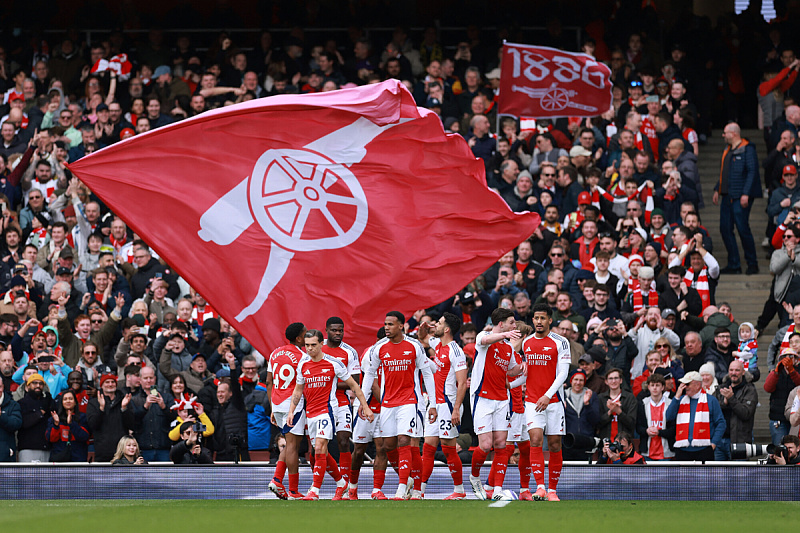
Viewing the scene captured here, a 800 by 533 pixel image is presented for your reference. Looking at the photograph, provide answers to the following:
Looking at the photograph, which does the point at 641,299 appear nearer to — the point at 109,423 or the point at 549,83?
the point at 549,83

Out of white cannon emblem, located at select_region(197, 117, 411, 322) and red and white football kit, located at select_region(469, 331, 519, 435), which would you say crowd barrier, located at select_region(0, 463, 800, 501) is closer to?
red and white football kit, located at select_region(469, 331, 519, 435)

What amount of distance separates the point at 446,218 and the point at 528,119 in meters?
7.82

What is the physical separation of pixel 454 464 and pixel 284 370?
2085mm

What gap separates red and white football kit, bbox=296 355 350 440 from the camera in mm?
14688

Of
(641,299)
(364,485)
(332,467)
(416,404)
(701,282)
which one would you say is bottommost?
(364,485)

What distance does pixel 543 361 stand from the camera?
15.0 metres

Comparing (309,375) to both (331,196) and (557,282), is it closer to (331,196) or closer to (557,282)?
(331,196)

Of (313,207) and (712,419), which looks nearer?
(313,207)

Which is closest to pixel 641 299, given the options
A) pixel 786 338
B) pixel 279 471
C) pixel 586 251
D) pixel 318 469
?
pixel 586 251

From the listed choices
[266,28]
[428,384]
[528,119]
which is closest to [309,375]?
[428,384]

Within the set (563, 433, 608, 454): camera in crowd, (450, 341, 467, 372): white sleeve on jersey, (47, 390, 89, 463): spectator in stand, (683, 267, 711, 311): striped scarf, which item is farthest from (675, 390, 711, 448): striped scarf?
(47, 390, 89, 463): spectator in stand

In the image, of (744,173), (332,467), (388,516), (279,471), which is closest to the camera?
(388,516)

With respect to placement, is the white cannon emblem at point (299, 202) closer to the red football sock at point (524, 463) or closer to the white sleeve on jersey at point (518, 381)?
the white sleeve on jersey at point (518, 381)

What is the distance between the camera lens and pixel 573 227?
67.1 ft
